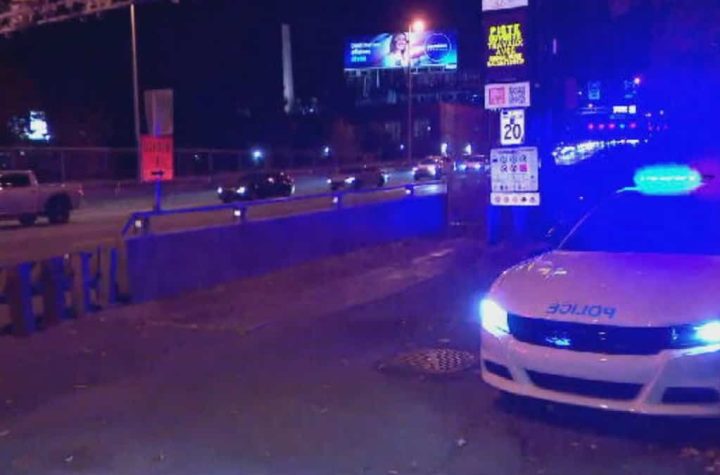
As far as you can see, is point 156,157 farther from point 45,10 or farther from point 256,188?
point 256,188

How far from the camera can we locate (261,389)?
311 inches

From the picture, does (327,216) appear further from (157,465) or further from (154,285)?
(157,465)

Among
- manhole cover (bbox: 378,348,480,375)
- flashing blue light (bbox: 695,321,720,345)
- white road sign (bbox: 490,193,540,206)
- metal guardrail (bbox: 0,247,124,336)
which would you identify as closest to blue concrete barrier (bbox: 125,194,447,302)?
metal guardrail (bbox: 0,247,124,336)

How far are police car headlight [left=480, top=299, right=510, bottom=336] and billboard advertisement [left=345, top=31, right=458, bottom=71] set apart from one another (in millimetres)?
62786

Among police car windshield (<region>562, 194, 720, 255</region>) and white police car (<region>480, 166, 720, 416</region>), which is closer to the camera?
white police car (<region>480, 166, 720, 416</region>)

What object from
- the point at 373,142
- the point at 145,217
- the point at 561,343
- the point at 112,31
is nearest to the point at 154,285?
the point at 145,217

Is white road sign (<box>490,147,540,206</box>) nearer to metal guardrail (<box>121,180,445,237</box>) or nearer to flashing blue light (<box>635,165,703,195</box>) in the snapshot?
metal guardrail (<box>121,180,445,237</box>)

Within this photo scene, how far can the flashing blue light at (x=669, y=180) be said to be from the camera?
7.83 m

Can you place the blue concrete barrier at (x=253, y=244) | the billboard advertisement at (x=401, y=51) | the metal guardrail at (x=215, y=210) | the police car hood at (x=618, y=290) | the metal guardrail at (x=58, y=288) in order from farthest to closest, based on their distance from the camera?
the billboard advertisement at (x=401, y=51) → the metal guardrail at (x=215, y=210) → the blue concrete barrier at (x=253, y=244) → the metal guardrail at (x=58, y=288) → the police car hood at (x=618, y=290)

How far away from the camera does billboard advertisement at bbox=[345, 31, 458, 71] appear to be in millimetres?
72438

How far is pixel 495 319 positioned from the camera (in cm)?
683

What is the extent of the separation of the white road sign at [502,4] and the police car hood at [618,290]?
10.0 metres

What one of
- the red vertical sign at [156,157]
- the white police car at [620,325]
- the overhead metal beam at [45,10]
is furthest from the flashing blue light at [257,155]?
the white police car at [620,325]

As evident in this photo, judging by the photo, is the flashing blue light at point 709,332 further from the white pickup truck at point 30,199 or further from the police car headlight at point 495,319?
the white pickup truck at point 30,199
